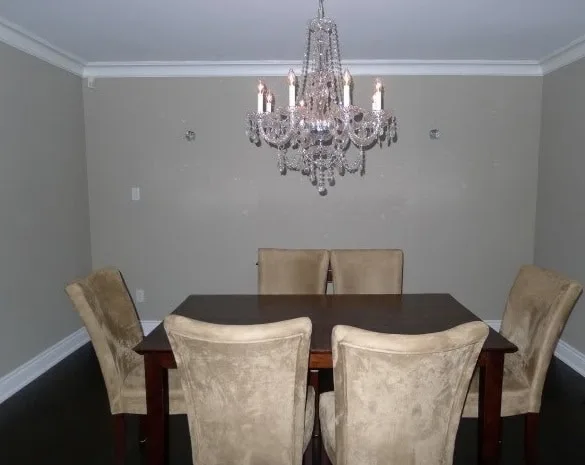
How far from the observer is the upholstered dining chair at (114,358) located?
2.08m

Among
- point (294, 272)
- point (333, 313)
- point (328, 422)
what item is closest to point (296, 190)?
point (294, 272)

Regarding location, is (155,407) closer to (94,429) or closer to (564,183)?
(94,429)

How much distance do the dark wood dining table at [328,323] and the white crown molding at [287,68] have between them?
7.19 ft

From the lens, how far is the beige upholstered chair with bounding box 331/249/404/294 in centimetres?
299

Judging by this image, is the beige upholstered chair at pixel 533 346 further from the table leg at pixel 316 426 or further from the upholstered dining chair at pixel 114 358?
the upholstered dining chair at pixel 114 358

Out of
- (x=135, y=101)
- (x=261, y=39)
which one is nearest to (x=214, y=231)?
(x=135, y=101)

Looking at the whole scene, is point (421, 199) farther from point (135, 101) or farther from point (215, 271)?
point (135, 101)

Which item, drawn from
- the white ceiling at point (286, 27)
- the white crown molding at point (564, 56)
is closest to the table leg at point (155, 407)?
the white ceiling at point (286, 27)

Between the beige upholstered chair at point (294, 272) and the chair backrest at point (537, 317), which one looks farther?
the beige upholstered chair at point (294, 272)

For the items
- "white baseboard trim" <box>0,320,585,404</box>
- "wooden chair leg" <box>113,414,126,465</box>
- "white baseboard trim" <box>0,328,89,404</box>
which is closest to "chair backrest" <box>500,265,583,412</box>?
"white baseboard trim" <box>0,320,585,404</box>

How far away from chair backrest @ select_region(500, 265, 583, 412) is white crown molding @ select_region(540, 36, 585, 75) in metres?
1.97

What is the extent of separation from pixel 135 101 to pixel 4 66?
1.17m

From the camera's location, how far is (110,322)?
2.23 meters

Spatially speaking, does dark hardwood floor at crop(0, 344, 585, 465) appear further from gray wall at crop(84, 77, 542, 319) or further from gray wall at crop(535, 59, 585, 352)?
gray wall at crop(84, 77, 542, 319)
